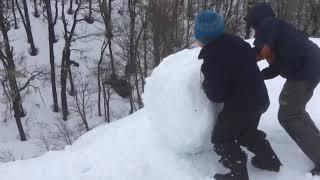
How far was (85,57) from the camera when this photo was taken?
96.3ft

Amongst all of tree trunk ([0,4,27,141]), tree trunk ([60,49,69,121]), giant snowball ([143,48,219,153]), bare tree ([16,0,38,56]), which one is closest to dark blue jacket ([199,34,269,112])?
giant snowball ([143,48,219,153])

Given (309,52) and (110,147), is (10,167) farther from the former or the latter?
(309,52)

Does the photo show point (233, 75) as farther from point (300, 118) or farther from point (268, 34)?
point (300, 118)

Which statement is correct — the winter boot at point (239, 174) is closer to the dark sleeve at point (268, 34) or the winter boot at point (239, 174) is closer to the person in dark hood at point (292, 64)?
the person in dark hood at point (292, 64)

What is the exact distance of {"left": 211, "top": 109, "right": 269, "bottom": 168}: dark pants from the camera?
13.1ft

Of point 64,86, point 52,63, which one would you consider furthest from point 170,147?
point 52,63

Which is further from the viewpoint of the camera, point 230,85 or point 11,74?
point 11,74

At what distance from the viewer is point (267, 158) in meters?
4.18

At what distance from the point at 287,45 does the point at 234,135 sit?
0.91 meters

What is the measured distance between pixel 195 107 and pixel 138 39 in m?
21.7

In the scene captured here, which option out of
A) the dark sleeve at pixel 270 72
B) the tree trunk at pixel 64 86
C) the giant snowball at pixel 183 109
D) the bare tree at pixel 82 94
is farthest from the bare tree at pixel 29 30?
the dark sleeve at pixel 270 72

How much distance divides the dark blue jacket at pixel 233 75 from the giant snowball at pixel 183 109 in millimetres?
314

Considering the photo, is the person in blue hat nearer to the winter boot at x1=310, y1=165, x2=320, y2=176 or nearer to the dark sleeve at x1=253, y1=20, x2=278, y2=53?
the dark sleeve at x1=253, y1=20, x2=278, y2=53

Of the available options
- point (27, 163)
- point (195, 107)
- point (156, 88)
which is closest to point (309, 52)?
point (195, 107)
